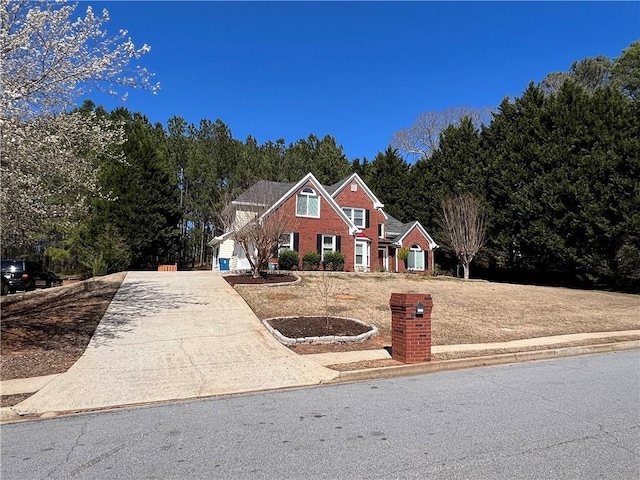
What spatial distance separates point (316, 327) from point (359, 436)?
699cm

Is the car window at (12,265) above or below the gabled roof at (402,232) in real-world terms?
below

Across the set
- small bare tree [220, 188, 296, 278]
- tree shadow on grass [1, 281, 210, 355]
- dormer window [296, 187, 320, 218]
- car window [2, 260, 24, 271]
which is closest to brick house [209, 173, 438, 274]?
dormer window [296, 187, 320, 218]

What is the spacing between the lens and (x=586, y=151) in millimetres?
28906

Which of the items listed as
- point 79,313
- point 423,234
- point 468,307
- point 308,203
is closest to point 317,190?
point 308,203

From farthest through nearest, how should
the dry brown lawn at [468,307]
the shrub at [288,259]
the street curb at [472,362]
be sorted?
the shrub at [288,259] → the dry brown lawn at [468,307] → the street curb at [472,362]

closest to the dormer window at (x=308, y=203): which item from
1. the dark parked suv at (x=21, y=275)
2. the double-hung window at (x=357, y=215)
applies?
the double-hung window at (x=357, y=215)

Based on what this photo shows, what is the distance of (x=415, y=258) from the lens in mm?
37688

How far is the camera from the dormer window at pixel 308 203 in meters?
28.6

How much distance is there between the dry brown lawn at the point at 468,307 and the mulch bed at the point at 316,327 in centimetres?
75

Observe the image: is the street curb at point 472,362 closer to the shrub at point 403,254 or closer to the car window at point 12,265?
the car window at point 12,265

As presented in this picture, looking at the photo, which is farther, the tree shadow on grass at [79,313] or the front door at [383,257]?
the front door at [383,257]

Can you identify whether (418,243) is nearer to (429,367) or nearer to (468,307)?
(468,307)

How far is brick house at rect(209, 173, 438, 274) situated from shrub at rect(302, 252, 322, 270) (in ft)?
3.09

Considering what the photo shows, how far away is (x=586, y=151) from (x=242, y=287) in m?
23.7
